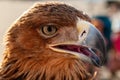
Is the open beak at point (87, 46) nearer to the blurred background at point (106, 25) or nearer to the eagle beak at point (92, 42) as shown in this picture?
the eagle beak at point (92, 42)

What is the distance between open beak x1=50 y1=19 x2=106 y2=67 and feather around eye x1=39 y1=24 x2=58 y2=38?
0.10m

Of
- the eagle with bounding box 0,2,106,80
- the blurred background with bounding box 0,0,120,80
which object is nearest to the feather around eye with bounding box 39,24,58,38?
the eagle with bounding box 0,2,106,80

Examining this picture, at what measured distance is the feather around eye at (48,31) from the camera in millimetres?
5012

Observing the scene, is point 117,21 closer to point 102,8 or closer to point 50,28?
point 102,8

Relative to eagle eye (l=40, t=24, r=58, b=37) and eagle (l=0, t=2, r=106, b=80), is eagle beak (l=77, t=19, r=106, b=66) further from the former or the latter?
eagle eye (l=40, t=24, r=58, b=37)

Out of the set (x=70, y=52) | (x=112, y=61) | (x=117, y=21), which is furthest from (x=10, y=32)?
(x=117, y=21)

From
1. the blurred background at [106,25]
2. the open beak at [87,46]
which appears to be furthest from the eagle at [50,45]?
the blurred background at [106,25]

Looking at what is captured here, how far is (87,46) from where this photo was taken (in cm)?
493

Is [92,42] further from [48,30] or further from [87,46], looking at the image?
[48,30]

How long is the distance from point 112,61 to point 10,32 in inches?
382

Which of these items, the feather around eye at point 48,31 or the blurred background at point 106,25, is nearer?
the feather around eye at point 48,31

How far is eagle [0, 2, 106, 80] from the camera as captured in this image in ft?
16.3

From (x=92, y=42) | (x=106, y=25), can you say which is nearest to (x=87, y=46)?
(x=92, y=42)

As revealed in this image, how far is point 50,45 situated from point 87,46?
1.04ft
